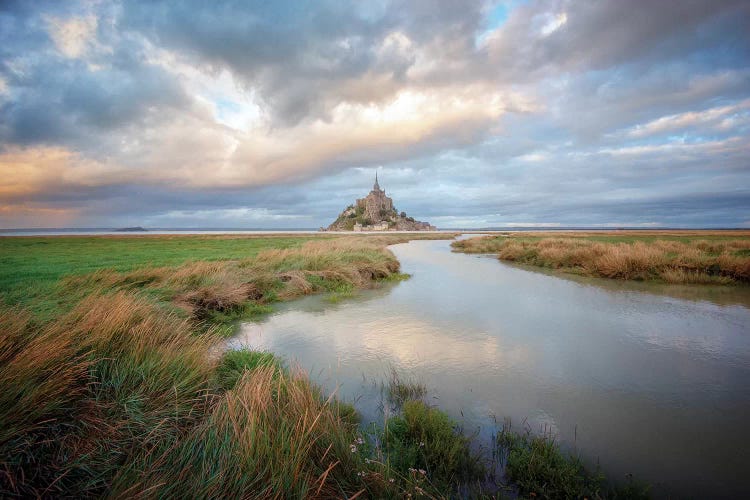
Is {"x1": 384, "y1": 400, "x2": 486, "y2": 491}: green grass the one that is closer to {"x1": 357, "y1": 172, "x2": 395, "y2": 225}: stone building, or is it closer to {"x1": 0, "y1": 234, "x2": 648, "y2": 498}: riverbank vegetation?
{"x1": 0, "y1": 234, "x2": 648, "y2": 498}: riverbank vegetation

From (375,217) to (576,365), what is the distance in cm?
14877

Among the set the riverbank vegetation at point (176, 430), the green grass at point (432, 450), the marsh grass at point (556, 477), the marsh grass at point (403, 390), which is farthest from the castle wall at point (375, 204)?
the marsh grass at point (556, 477)

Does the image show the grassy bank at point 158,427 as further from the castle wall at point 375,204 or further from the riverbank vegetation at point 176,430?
Answer: the castle wall at point 375,204

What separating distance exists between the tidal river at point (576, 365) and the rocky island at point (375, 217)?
134 m

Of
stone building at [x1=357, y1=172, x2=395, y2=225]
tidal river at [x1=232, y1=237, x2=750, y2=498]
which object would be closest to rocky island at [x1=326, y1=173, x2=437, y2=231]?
stone building at [x1=357, y1=172, x2=395, y2=225]

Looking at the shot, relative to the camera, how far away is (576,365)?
18.8 ft

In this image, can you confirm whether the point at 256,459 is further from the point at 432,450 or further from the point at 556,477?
the point at 556,477

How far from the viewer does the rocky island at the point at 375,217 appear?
151m

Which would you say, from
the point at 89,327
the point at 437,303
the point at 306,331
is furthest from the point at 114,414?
the point at 437,303

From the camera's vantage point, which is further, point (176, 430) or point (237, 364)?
point (237, 364)

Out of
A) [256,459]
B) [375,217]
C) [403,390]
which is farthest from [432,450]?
[375,217]

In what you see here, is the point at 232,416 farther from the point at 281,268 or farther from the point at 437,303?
the point at 281,268

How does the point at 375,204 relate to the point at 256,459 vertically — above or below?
above

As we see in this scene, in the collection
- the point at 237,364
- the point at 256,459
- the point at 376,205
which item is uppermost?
the point at 376,205
